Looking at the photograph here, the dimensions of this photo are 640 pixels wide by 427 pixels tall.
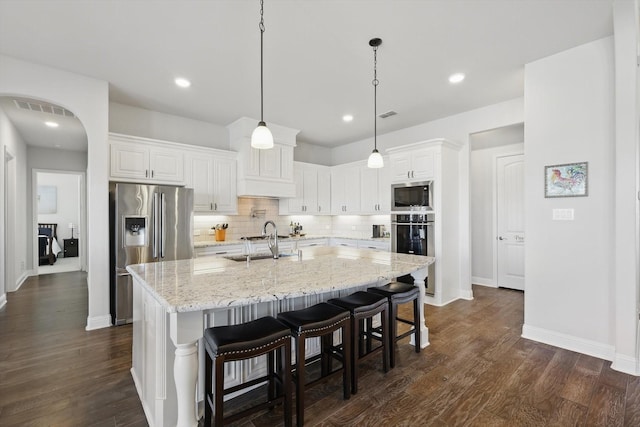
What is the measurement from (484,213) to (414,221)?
1.88 metres

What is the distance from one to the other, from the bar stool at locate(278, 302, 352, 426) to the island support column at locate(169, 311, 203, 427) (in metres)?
0.56

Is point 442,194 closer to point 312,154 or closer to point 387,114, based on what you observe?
point 387,114

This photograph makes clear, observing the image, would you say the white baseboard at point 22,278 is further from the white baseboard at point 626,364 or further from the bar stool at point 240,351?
the white baseboard at point 626,364

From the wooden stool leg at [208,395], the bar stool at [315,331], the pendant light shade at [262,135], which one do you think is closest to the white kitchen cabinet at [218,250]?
the pendant light shade at [262,135]

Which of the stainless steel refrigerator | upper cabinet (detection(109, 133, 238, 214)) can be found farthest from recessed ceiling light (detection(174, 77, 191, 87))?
the stainless steel refrigerator

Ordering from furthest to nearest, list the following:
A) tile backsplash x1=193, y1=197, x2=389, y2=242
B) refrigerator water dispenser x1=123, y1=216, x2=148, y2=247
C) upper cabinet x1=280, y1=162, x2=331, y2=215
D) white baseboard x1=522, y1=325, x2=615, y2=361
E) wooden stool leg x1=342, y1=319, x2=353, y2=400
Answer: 1. upper cabinet x1=280, y1=162, x2=331, y2=215
2. tile backsplash x1=193, y1=197, x2=389, y2=242
3. refrigerator water dispenser x1=123, y1=216, x2=148, y2=247
4. white baseboard x1=522, y1=325, x2=615, y2=361
5. wooden stool leg x1=342, y1=319, x2=353, y2=400

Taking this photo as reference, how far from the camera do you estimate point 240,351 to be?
4.90ft

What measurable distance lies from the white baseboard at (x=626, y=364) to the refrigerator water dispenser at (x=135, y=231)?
15.8ft

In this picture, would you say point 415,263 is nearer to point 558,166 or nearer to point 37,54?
point 558,166

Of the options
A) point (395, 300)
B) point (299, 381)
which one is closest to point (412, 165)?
point (395, 300)

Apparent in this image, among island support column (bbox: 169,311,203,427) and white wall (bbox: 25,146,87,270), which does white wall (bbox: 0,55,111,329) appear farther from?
white wall (bbox: 25,146,87,270)

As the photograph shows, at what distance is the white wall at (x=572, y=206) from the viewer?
2.60 m

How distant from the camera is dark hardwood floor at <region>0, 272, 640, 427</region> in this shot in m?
1.85

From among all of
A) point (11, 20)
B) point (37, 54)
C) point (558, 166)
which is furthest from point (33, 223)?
Result: point (558, 166)
